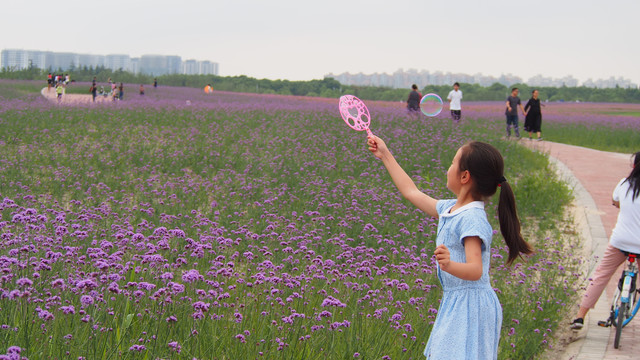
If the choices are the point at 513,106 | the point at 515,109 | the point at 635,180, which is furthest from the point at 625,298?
the point at 515,109

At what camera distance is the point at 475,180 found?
3494 millimetres

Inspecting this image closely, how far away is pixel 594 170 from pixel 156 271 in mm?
14294

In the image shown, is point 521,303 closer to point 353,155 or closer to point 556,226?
point 556,226

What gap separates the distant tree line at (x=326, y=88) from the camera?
60875mm

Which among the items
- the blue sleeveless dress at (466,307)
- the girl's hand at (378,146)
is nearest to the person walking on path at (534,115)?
the girl's hand at (378,146)

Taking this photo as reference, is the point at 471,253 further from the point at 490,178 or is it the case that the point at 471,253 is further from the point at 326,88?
the point at 326,88

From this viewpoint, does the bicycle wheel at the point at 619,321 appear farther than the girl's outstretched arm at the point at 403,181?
Yes

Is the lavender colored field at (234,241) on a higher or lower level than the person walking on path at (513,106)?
lower

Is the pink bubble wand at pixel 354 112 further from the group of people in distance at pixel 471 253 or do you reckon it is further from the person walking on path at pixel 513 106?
the person walking on path at pixel 513 106

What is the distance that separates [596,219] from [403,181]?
327 inches

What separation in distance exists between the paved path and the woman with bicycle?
1.53ft

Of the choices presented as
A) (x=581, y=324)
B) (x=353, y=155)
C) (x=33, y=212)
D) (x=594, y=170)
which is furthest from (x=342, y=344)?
(x=594, y=170)

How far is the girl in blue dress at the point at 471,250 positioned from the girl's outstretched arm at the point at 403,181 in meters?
0.32

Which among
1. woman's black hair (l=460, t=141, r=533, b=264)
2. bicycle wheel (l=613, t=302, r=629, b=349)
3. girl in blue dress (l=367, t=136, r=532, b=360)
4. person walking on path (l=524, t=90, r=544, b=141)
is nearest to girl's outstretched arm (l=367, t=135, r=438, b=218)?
girl in blue dress (l=367, t=136, r=532, b=360)
